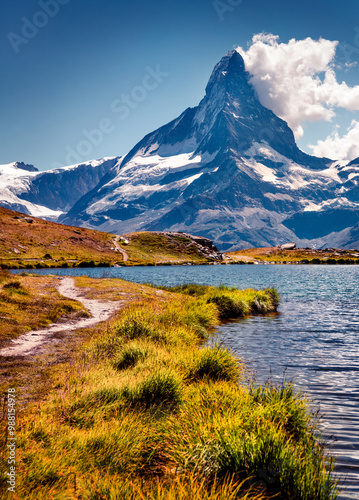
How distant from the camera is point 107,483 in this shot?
5.05 m

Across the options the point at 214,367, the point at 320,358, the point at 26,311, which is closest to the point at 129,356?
the point at 214,367

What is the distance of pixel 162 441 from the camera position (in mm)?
6957

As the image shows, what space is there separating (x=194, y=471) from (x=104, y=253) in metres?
167

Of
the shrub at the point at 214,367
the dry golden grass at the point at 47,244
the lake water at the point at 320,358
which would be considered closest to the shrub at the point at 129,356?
the shrub at the point at 214,367

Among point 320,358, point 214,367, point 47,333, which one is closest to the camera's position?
point 214,367

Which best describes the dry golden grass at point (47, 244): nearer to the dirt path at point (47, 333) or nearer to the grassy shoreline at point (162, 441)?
the dirt path at point (47, 333)

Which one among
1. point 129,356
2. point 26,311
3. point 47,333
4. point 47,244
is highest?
point 47,244

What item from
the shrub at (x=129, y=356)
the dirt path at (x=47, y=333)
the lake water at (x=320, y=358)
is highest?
the shrub at (x=129, y=356)

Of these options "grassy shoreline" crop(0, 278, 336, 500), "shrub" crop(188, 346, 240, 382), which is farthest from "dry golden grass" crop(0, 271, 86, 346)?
"shrub" crop(188, 346, 240, 382)

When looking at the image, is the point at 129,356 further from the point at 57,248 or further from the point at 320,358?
the point at 57,248

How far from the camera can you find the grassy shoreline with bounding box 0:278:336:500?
520 centimetres

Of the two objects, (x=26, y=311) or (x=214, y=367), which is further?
(x=26, y=311)

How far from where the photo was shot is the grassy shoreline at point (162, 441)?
205 inches

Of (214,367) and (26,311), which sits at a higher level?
(214,367)
